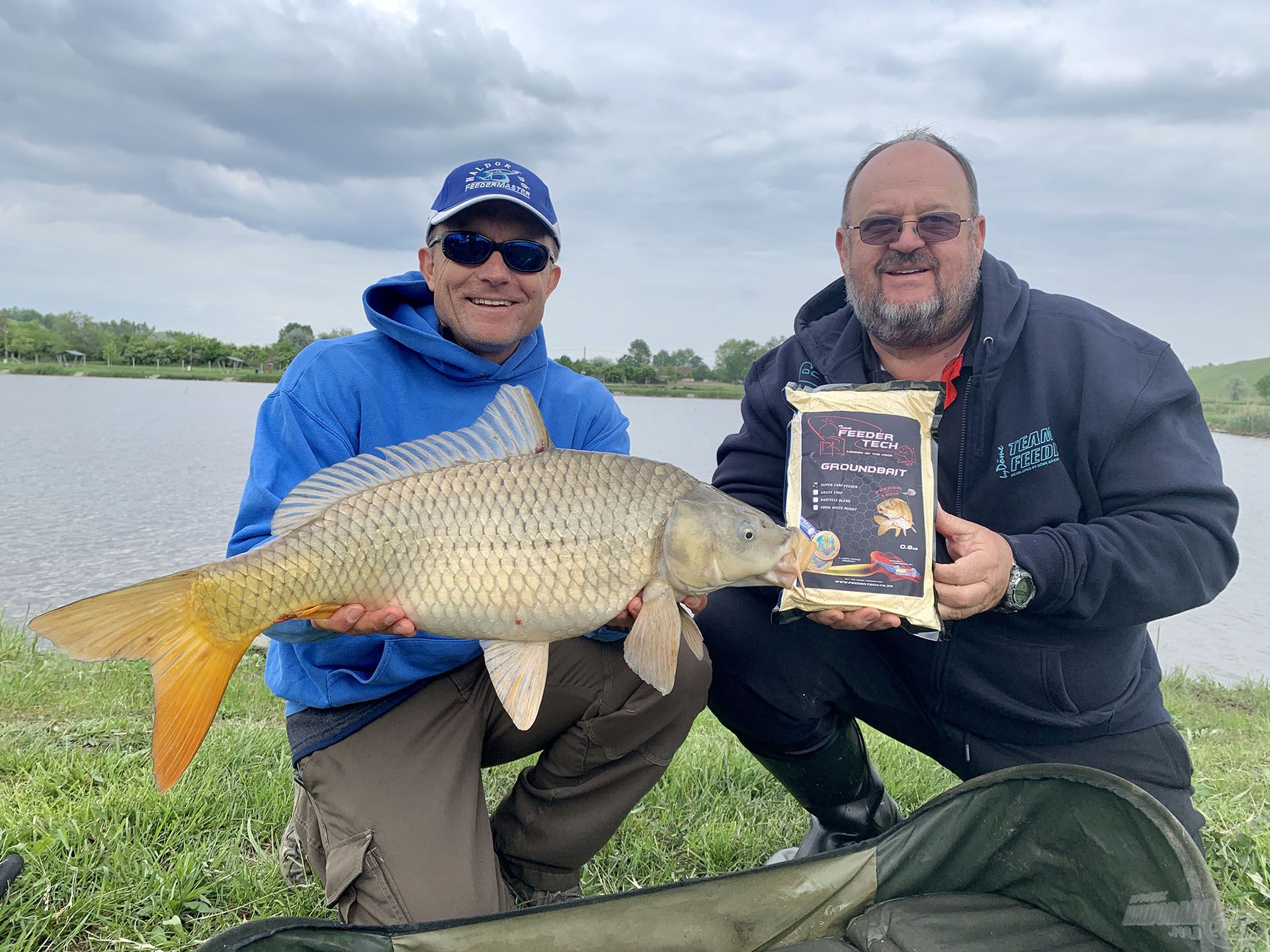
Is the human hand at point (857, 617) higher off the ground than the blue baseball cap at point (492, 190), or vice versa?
the blue baseball cap at point (492, 190)

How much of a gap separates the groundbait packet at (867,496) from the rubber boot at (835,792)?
51 centimetres

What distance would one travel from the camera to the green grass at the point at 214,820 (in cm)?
147

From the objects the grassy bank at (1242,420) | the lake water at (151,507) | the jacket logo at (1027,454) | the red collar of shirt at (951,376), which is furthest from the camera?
the grassy bank at (1242,420)

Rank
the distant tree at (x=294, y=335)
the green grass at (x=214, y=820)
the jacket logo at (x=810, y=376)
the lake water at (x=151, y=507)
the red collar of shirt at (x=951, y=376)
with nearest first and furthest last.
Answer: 1. the green grass at (x=214, y=820)
2. the red collar of shirt at (x=951, y=376)
3. the jacket logo at (x=810, y=376)
4. the lake water at (x=151, y=507)
5. the distant tree at (x=294, y=335)

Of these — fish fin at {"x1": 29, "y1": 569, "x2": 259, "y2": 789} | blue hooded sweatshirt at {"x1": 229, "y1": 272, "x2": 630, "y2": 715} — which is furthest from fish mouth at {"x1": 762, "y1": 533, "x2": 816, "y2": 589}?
fish fin at {"x1": 29, "y1": 569, "x2": 259, "y2": 789}

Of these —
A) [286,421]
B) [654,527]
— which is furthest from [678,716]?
[286,421]

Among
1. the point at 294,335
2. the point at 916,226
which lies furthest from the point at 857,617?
the point at 294,335

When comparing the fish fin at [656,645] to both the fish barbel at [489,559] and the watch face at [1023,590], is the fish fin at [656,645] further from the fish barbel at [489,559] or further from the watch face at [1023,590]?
the watch face at [1023,590]

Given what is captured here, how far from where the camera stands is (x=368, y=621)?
1.54 m

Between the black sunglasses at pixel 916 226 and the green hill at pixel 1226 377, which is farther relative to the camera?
the green hill at pixel 1226 377

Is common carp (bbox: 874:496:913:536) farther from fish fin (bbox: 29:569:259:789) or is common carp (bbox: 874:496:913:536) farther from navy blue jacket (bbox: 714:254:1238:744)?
fish fin (bbox: 29:569:259:789)

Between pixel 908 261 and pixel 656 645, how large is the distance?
1.12 m

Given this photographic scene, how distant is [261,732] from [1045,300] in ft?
7.50

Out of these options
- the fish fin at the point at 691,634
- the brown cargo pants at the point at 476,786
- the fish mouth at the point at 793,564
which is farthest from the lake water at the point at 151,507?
the fish mouth at the point at 793,564
